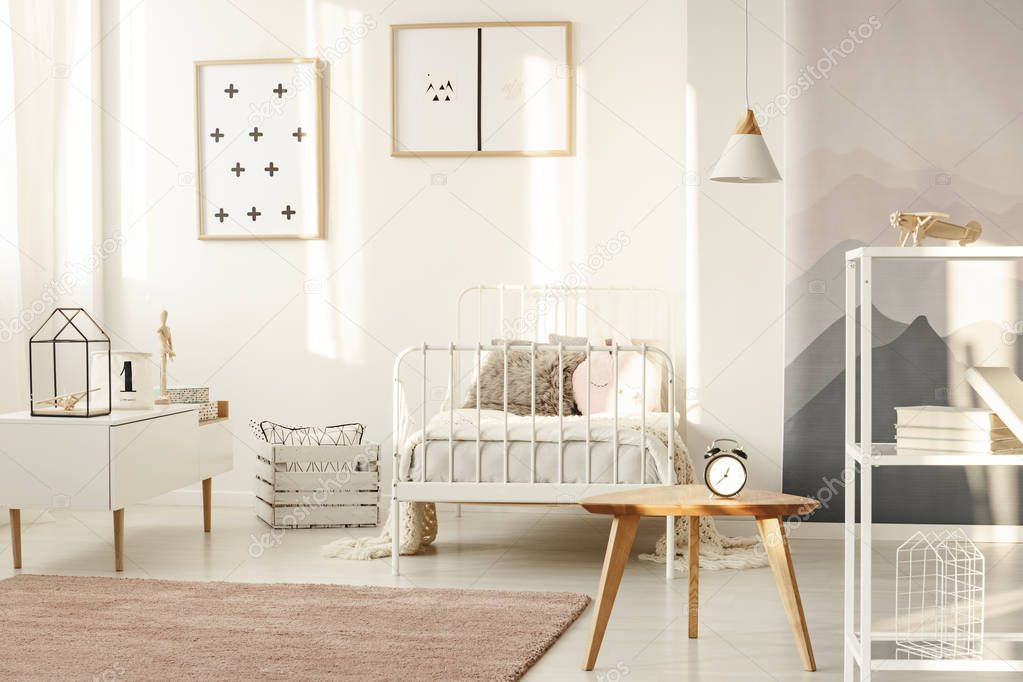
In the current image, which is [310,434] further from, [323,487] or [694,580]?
[694,580]

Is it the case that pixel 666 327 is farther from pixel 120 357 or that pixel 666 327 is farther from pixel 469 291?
pixel 120 357

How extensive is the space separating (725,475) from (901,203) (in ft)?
6.66

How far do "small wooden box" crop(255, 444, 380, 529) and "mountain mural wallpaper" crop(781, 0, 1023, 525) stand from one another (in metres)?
1.62

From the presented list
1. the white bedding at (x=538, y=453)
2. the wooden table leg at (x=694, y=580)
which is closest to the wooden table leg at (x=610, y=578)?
the wooden table leg at (x=694, y=580)

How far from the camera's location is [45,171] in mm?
4645

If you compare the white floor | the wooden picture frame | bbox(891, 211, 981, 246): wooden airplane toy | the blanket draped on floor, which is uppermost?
the wooden picture frame

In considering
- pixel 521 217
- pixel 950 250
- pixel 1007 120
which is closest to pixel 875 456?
pixel 950 250

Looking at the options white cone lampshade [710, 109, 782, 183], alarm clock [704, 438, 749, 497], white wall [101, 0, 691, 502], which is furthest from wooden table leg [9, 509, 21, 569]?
white cone lampshade [710, 109, 782, 183]

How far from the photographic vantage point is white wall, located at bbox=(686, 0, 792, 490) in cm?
430

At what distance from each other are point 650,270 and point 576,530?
114 cm

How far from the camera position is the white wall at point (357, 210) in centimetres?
469

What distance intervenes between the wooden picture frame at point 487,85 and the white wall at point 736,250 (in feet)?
2.02

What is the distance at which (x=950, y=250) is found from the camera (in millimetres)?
2193

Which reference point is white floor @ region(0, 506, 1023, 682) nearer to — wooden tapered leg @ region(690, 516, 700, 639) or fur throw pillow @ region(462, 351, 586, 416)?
wooden tapered leg @ region(690, 516, 700, 639)
